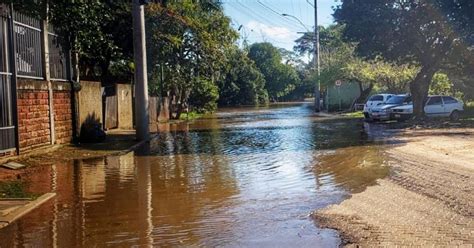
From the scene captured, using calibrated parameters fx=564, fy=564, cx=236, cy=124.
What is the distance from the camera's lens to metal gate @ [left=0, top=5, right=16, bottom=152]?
13852mm

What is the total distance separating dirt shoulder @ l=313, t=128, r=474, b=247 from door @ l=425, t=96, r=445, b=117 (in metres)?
18.0

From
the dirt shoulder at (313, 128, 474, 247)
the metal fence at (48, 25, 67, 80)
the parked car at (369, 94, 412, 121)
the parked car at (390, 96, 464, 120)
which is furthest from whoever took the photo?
the parked car at (369, 94, 412, 121)

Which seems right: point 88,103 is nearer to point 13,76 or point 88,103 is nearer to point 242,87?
point 13,76

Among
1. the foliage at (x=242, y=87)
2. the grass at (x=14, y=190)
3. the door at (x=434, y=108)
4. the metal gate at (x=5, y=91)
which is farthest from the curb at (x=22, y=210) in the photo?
the foliage at (x=242, y=87)

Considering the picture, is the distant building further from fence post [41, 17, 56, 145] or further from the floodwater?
fence post [41, 17, 56, 145]

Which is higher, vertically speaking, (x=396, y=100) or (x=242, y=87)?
(x=242, y=87)

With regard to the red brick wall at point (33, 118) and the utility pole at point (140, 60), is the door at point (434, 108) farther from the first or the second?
the red brick wall at point (33, 118)

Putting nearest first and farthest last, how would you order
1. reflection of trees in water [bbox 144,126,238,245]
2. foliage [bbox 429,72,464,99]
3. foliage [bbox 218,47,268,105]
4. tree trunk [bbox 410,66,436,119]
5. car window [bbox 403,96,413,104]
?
reflection of trees in water [bbox 144,126,238,245], tree trunk [bbox 410,66,436,119], car window [bbox 403,96,413,104], foliage [bbox 429,72,464,99], foliage [bbox 218,47,268,105]

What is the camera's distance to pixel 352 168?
1288 centimetres

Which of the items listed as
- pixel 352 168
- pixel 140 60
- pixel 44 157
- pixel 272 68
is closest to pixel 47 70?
pixel 44 157

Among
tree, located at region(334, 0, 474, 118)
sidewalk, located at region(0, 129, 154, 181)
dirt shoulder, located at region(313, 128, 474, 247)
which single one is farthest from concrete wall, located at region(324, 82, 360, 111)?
dirt shoulder, located at region(313, 128, 474, 247)

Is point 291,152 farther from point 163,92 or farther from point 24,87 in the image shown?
point 163,92

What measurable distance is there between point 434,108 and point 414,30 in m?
5.63

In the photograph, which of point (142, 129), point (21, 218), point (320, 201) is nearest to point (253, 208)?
point (320, 201)
